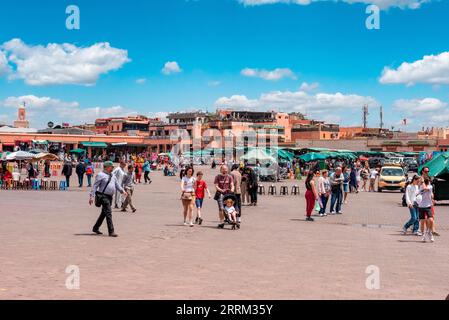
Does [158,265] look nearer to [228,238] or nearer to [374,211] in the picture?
[228,238]

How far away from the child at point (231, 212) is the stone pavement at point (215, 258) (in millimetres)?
227

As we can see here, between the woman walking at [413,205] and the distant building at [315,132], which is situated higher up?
the distant building at [315,132]

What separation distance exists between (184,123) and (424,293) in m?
117

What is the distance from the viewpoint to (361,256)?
11.7 m

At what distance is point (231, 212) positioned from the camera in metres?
16.3

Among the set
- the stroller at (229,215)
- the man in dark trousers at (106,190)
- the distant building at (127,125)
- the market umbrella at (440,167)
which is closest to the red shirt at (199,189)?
the stroller at (229,215)

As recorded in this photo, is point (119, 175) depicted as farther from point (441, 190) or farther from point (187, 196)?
point (441, 190)

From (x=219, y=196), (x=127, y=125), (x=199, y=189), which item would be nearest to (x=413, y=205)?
(x=219, y=196)

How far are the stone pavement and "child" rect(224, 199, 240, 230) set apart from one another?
8.9 inches

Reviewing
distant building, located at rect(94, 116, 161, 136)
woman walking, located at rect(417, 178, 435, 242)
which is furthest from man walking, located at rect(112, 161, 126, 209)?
distant building, located at rect(94, 116, 161, 136)

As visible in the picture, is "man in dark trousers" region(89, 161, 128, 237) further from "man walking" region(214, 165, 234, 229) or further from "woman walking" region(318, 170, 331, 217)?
"woman walking" region(318, 170, 331, 217)

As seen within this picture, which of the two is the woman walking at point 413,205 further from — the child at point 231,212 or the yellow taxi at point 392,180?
the yellow taxi at point 392,180

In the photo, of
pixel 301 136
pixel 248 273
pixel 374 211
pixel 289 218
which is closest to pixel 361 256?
pixel 248 273

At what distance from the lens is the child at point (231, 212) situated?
16219mm
